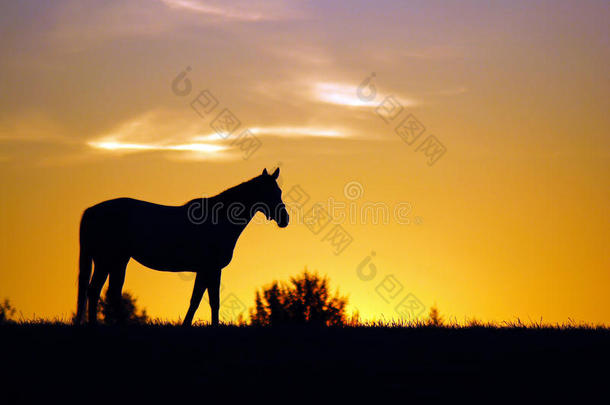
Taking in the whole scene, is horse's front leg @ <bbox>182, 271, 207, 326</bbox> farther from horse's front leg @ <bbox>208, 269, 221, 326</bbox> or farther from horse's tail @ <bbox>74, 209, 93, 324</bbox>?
horse's tail @ <bbox>74, 209, 93, 324</bbox>

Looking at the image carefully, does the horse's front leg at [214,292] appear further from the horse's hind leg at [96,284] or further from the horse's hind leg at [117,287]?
the horse's hind leg at [96,284]

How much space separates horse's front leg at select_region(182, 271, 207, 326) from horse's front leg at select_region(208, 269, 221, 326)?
0.15 metres

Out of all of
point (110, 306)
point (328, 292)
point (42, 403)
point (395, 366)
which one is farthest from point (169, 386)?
point (328, 292)

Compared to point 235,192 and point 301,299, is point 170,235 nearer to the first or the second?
point 235,192

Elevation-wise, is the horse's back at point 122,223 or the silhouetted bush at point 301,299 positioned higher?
the silhouetted bush at point 301,299

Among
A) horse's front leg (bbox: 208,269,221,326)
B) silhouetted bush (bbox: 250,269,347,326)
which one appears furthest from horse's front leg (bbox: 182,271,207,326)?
silhouetted bush (bbox: 250,269,347,326)

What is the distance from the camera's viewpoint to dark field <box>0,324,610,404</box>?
882 cm

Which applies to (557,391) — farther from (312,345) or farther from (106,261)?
(106,261)

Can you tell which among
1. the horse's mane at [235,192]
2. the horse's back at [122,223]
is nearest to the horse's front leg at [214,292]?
the horse's back at [122,223]

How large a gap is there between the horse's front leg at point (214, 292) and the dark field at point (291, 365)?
96.3 inches

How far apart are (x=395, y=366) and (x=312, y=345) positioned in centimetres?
153

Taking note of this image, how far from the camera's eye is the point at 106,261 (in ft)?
49.0

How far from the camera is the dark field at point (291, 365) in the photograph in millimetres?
8820

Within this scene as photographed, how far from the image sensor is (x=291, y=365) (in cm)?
970
